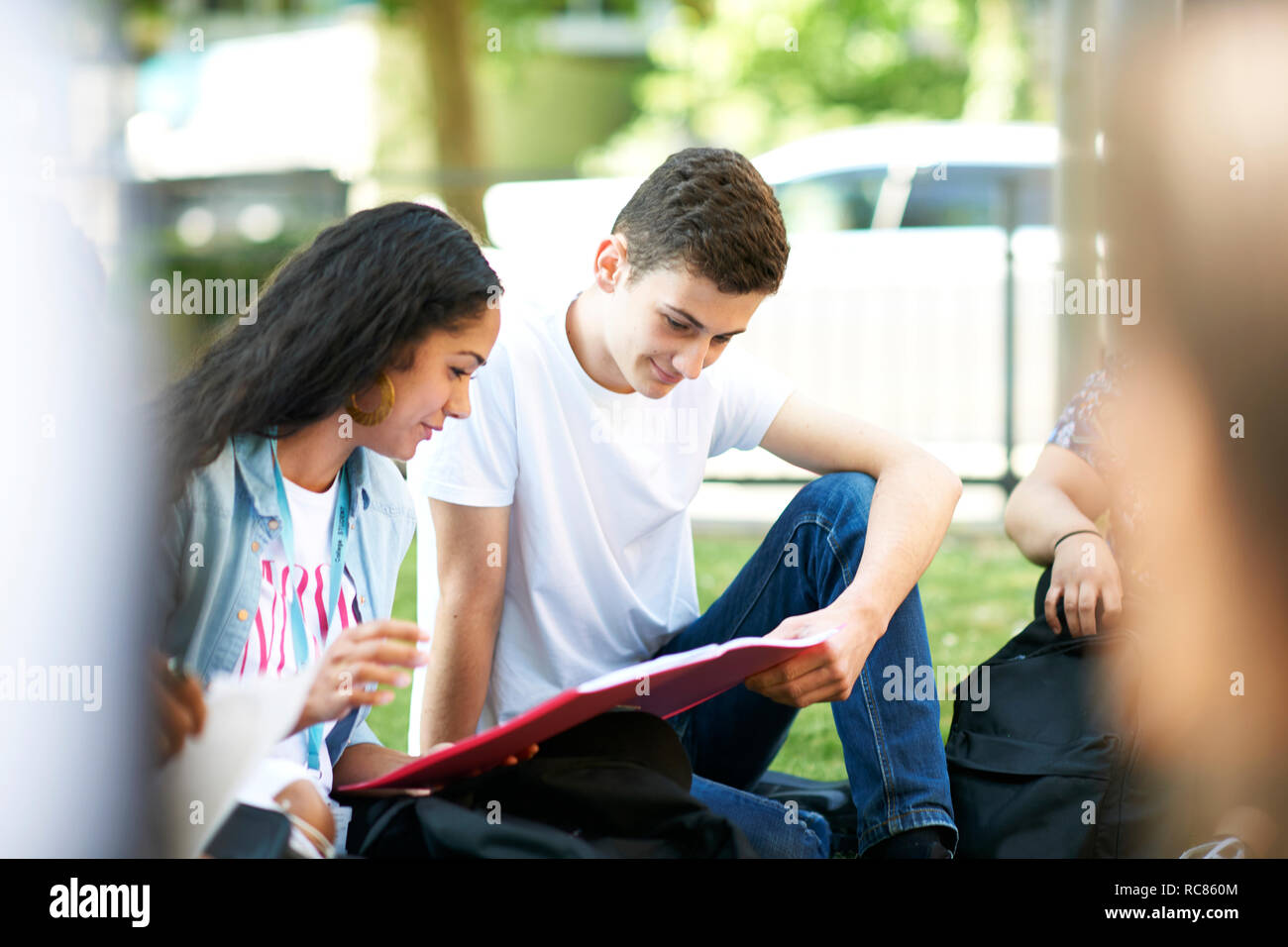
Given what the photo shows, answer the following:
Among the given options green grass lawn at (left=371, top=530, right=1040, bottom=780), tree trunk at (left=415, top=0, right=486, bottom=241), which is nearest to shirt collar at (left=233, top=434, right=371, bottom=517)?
green grass lawn at (left=371, top=530, right=1040, bottom=780)

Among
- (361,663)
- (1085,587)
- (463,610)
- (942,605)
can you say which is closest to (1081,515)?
(1085,587)

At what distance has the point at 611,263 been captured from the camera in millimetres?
1901

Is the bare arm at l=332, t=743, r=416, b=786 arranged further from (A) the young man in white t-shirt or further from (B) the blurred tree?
(B) the blurred tree

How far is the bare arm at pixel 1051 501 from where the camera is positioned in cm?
212

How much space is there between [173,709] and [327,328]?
47 cm

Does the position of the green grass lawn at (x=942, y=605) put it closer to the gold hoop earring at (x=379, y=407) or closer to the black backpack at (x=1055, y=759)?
the black backpack at (x=1055, y=759)

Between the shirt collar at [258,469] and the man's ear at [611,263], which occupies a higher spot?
the man's ear at [611,263]

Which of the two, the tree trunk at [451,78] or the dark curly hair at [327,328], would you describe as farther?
the tree trunk at [451,78]

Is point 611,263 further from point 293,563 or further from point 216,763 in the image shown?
point 216,763

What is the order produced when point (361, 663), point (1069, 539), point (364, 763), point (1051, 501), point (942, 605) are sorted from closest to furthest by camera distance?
point (361, 663) < point (364, 763) < point (1069, 539) < point (1051, 501) < point (942, 605)

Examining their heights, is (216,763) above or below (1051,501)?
below

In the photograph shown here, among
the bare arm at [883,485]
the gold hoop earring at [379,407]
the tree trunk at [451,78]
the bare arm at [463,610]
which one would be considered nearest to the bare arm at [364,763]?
the bare arm at [463,610]

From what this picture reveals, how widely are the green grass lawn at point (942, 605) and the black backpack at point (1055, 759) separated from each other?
0.67 metres

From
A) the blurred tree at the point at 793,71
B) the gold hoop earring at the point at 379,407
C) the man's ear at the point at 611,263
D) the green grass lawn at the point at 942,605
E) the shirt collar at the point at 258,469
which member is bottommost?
the green grass lawn at the point at 942,605
